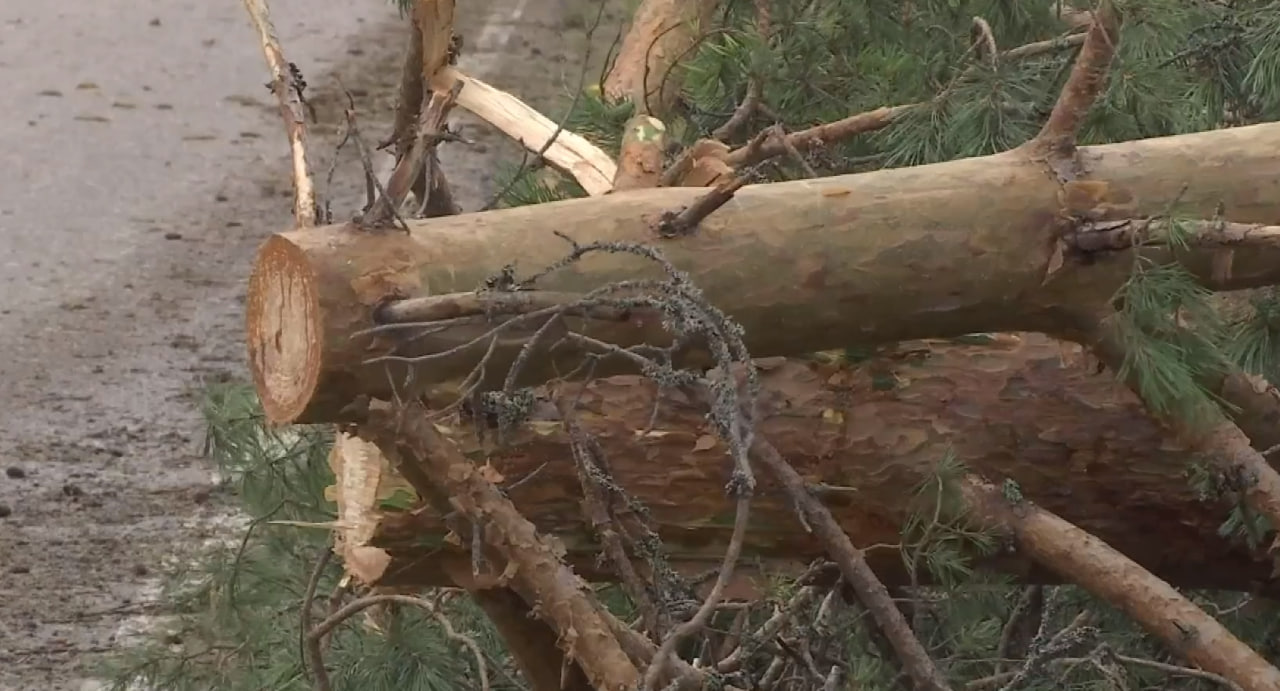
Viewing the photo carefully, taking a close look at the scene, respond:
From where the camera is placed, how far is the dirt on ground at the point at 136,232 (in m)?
3.34

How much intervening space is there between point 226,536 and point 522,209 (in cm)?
177

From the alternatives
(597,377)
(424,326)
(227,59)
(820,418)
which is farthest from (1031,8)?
(227,59)

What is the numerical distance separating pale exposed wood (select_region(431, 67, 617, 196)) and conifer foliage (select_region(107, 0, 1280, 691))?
0.02 metres

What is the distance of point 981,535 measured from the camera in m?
2.04

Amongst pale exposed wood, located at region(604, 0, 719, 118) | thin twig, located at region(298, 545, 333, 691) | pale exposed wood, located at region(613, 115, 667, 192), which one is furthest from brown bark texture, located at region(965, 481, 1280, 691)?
Answer: pale exposed wood, located at region(604, 0, 719, 118)

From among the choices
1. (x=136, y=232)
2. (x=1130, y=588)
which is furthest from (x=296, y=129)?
(x=136, y=232)

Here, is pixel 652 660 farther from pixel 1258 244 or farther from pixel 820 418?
Answer: pixel 1258 244

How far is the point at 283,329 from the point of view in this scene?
1.79 m

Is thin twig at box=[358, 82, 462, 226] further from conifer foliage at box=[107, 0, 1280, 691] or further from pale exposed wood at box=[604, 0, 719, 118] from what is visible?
pale exposed wood at box=[604, 0, 719, 118]

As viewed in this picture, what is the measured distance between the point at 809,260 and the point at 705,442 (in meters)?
0.33

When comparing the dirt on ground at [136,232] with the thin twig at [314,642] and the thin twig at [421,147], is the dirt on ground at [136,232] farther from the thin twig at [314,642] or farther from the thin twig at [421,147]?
the thin twig at [421,147]

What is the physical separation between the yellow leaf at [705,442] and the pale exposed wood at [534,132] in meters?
0.36

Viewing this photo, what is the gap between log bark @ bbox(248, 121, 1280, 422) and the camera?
5.70 feet

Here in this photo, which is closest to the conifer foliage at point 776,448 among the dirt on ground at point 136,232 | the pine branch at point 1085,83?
the pine branch at point 1085,83
